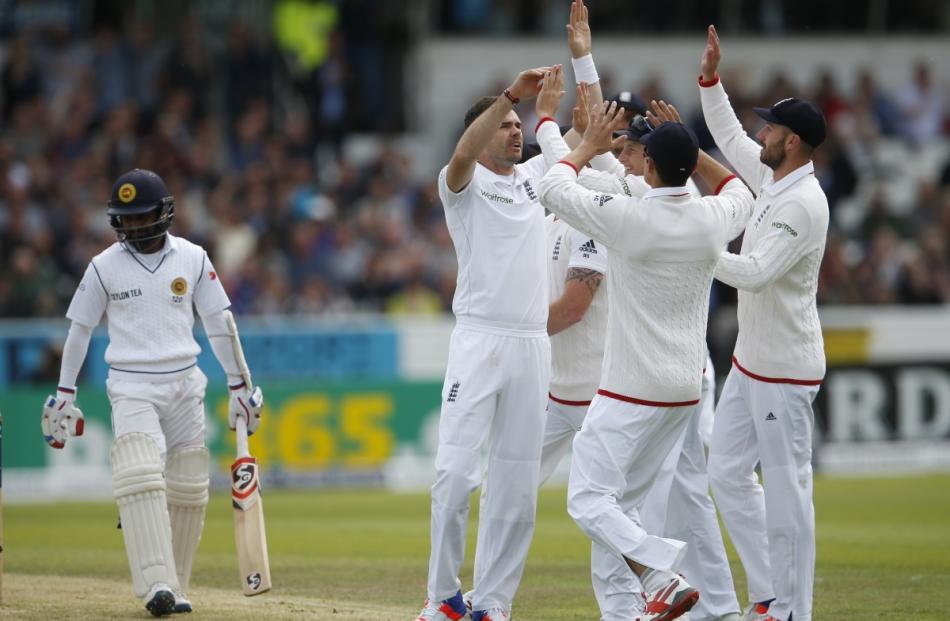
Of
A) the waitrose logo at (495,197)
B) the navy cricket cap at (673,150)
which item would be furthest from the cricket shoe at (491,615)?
the navy cricket cap at (673,150)

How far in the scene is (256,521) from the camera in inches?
364

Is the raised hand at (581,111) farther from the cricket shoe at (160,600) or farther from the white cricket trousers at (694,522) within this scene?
the cricket shoe at (160,600)

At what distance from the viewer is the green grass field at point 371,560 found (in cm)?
965

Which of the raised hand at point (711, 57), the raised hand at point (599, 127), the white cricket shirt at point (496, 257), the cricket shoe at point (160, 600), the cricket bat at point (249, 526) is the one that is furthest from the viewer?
the raised hand at point (711, 57)

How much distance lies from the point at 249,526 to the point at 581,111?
10.2 feet

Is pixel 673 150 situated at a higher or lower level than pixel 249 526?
higher

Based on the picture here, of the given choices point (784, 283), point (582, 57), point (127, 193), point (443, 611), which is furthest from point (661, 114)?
point (127, 193)

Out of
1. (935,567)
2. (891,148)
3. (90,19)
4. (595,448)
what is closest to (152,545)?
(595,448)

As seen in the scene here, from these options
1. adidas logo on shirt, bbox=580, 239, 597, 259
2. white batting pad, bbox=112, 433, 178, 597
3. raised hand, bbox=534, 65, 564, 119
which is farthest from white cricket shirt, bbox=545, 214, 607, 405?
white batting pad, bbox=112, 433, 178, 597

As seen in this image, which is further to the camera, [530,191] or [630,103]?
[630,103]

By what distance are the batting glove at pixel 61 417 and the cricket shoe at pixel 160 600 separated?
111 centimetres

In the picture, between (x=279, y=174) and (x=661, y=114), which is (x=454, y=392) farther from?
(x=279, y=174)

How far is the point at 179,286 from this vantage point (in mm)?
9414

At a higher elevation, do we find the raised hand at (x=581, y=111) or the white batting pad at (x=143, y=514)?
the raised hand at (x=581, y=111)
